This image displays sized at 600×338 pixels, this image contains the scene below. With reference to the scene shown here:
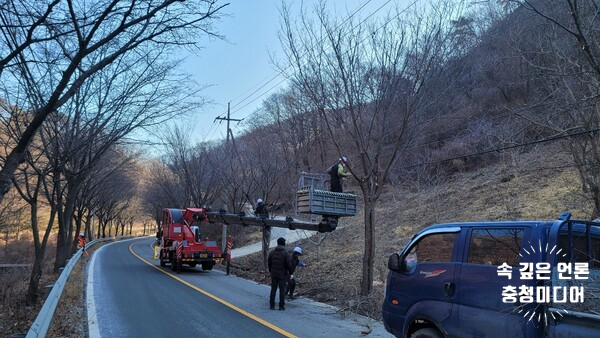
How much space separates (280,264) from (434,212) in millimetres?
16690

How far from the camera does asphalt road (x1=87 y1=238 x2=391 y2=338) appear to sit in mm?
8695

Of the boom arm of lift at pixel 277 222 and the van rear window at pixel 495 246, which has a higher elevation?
Result: the boom arm of lift at pixel 277 222

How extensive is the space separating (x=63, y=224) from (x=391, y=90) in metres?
14.7

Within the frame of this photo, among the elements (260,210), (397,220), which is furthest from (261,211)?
(397,220)

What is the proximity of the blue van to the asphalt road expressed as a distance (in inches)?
119

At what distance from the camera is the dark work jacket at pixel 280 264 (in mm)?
11391

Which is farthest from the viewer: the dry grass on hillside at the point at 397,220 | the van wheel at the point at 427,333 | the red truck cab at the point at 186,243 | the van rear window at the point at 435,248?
the red truck cab at the point at 186,243

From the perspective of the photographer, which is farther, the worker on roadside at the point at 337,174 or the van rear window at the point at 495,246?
the worker on roadside at the point at 337,174

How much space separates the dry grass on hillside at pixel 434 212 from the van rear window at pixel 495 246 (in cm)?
545

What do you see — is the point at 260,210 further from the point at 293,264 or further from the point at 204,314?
the point at 204,314

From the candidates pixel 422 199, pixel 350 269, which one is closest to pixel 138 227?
pixel 422 199

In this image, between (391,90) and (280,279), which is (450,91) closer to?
(391,90)

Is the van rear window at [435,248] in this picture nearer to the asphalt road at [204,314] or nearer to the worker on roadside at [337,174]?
the asphalt road at [204,314]

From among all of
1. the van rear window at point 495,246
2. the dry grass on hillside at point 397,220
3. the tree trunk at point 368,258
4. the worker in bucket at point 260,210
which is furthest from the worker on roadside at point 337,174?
the van rear window at point 495,246
